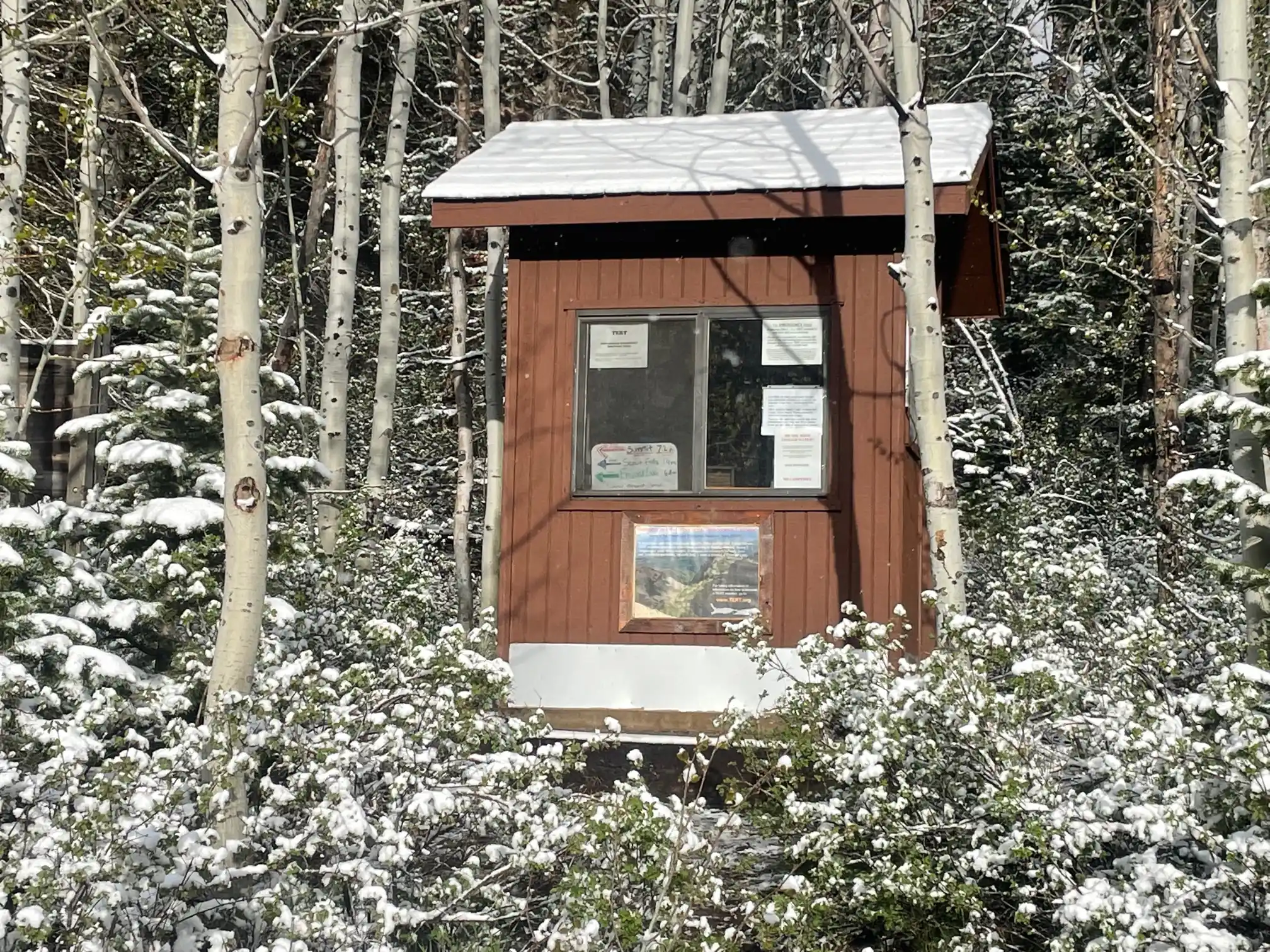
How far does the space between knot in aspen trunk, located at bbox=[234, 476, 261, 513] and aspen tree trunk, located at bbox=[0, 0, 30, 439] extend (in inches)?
186

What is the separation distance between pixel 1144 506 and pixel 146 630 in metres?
12.1

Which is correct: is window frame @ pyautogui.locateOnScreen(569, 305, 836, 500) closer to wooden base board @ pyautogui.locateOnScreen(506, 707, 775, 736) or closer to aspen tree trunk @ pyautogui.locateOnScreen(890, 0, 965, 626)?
aspen tree trunk @ pyautogui.locateOnScreen(890, 0, 965, 626)

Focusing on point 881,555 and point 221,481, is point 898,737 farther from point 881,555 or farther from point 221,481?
point 221,481

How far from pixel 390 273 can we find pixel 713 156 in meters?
6.15

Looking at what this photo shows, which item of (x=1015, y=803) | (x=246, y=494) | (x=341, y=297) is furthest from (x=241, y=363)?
(x=341, y=297)

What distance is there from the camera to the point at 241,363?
5133 millimetres

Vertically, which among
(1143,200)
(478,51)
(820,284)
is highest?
(478,51)

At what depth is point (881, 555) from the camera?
7.82 metres

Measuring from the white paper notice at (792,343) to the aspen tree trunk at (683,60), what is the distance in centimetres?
760

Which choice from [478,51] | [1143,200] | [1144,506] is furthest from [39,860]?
[478,51]

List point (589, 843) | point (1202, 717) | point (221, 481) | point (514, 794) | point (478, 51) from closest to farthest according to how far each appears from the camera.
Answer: point (589, 843) < point (1202, 717) < point (514, 794) < point (221, 481) < point (478, 51)

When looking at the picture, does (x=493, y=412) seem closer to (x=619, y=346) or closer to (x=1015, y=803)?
(x=619, y=346)

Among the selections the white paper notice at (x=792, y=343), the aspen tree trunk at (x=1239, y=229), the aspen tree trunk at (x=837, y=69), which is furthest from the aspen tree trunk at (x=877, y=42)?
the aspen tree trunk at (x=1239, y=229)

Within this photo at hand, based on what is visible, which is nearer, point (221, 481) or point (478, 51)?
point (221, 481)
